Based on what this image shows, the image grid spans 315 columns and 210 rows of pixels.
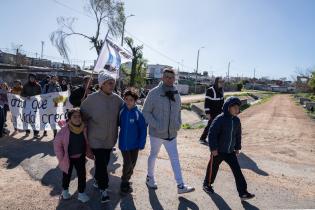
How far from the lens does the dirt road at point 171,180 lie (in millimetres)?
5742

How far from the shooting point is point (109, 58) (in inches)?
290

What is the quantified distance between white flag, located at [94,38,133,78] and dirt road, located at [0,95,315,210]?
1.88 metres

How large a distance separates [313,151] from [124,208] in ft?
24.0

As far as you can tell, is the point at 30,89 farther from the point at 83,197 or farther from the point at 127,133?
the point at 83,197

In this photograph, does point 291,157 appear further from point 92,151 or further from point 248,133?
point 92,151

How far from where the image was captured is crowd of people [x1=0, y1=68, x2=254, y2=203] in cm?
564

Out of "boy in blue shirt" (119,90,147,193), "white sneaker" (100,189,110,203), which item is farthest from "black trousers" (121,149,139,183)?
"white sneaker" (100,189,110,203)

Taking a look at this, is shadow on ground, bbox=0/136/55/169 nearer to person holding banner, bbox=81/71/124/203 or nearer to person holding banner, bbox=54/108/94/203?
person holding banner, bbox=54/108/94/203

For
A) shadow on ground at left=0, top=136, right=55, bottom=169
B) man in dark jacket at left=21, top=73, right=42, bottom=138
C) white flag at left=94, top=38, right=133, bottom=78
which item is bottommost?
shadow on ground at left=0, top=136, right=55, bottom=169

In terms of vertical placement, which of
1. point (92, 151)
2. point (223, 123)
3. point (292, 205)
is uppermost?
point (223, 123)

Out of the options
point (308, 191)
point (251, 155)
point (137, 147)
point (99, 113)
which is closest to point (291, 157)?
point (251, 155)

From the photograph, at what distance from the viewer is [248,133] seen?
14.1 metres

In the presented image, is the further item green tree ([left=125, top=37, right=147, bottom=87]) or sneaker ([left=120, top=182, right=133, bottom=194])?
green tree ([left=125, top=37, right=147, bottom=87])

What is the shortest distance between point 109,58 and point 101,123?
6.56 ft
